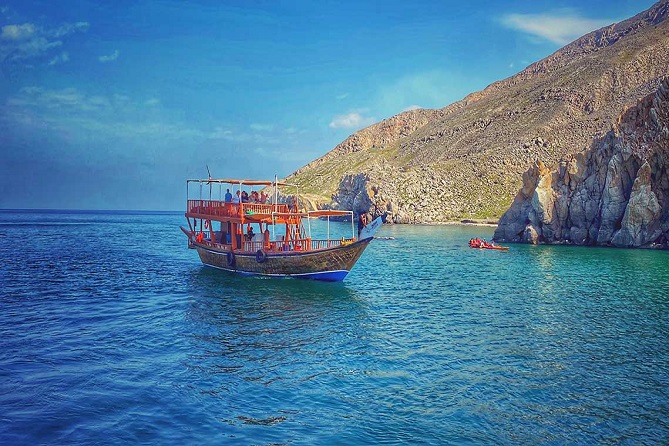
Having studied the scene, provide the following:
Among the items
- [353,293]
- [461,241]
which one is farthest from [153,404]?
[461,241]

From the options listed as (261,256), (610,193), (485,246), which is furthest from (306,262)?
(610,193)

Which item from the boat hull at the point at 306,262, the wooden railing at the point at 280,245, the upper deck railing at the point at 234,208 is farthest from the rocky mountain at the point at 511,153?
the boat hull at the point at 306,262

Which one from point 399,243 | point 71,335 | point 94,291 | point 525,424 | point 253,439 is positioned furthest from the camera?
point 399,243

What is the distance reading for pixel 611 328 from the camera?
28906 mm

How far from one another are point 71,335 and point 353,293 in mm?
20739

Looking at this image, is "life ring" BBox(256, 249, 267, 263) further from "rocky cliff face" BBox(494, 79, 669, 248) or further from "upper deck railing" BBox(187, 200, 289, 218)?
"rocky cliff face" BBox(494, 79, 669, 248)

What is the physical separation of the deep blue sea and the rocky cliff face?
108ft

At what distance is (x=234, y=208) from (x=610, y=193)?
58.6 m

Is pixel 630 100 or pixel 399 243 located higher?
pixel 630 100

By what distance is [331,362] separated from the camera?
22375 mm

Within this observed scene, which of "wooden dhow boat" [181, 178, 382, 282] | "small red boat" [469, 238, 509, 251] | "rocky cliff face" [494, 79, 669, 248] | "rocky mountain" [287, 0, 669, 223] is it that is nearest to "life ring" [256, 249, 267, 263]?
"wooden dhow boat" [181, 178, 382, 282]

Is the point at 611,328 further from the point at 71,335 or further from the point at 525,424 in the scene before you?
the point at 71,335

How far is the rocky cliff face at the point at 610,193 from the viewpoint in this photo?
73.1 meters

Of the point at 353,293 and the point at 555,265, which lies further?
the point at 555,265
